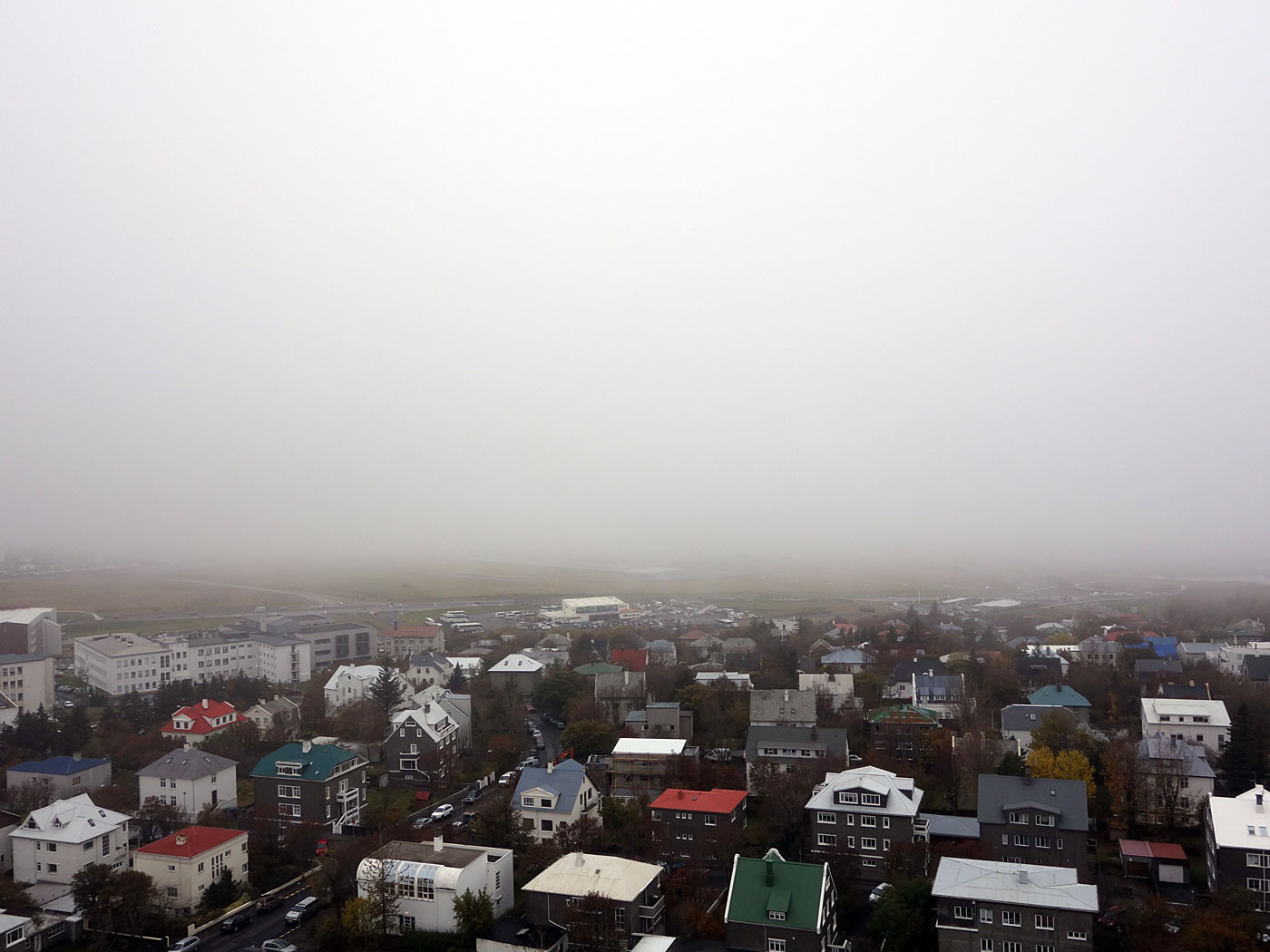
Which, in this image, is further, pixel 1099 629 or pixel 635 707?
pixel 1099 629

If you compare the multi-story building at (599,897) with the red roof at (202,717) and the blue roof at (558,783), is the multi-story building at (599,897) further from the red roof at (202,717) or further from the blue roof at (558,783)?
the red roof at (202,717)

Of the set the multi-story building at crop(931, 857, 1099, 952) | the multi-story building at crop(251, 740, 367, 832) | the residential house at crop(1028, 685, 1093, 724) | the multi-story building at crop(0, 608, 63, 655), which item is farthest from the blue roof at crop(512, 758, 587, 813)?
the multi-story building at crop(0, 608, 63, 655)

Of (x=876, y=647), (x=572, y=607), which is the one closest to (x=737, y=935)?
(x=876, y=647)

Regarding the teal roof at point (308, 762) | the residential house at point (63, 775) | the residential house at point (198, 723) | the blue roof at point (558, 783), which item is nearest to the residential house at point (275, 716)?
the residential house at point (198, 723)

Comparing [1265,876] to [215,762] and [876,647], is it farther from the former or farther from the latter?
[876,647]

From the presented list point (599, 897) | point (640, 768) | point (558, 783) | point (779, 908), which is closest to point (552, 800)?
point (558, 783)

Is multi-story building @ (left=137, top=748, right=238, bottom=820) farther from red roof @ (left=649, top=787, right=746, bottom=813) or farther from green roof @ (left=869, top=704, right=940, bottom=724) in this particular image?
green roof @ (left=869, top=704, right=940, bottom=724)
